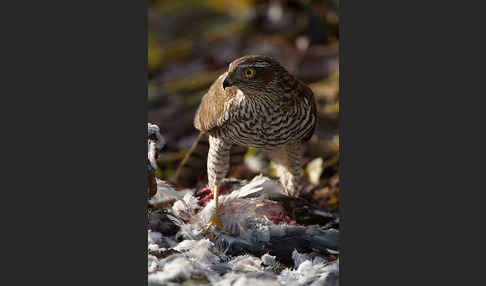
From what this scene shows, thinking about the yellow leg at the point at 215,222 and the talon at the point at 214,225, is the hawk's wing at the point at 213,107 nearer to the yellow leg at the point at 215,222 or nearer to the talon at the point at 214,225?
the yellow leg at the point at 215,222

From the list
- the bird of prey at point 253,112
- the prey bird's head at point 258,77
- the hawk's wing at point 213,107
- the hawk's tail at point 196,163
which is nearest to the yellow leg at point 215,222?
the bird of prey at point 253,112

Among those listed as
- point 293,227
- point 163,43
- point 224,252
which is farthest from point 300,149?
point 163,43

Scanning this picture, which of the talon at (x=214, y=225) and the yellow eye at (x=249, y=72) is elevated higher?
the yellow eye at (x=249, y=72)

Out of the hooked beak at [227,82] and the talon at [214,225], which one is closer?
the hooked beak at [227,82]

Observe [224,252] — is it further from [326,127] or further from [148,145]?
[326,127]

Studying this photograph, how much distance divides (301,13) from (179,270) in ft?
8.26

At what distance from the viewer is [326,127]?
16.3 ft

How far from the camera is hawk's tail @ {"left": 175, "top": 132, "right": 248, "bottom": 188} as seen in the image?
4452mm

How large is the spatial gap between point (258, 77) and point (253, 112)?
0.28 metres

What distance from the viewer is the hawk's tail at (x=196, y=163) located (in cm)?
445

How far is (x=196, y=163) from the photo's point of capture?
4.50 meters

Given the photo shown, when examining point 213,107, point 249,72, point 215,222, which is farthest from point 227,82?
point 215,222

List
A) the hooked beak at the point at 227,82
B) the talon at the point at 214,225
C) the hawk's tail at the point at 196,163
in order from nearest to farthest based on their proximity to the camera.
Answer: the hooked beak at the point at 227,82, the talon at the point at 214,225, the hawk's tail at the point at 196,163

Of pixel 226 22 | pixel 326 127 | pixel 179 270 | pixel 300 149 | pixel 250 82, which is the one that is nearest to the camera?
pixel 179 270
